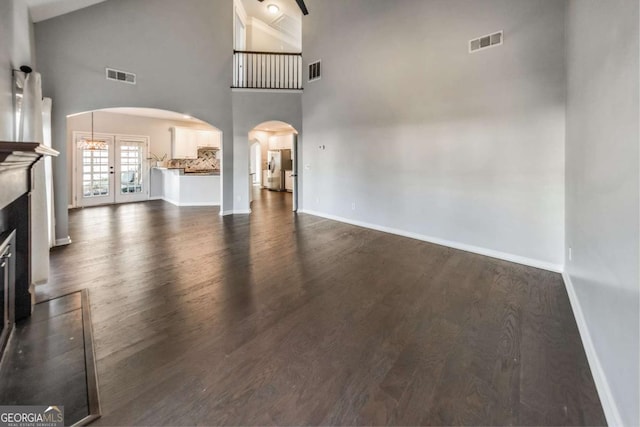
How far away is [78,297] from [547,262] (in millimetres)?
5219

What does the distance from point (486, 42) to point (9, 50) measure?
220 inches

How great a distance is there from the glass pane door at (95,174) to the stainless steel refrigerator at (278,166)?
595 cm

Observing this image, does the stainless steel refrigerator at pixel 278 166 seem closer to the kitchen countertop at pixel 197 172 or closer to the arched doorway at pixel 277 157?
the arched doorway at pixel 277 157

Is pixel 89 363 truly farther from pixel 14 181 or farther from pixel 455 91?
pixel 455 91

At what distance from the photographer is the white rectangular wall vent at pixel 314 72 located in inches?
265

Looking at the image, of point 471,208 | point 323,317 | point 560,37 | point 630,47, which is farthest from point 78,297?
point 560,37

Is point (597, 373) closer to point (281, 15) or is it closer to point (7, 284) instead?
point (7, 284)

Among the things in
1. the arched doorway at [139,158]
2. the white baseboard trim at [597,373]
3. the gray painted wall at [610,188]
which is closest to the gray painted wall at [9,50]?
the arched doorway at [139,158]

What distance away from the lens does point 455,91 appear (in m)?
4.34

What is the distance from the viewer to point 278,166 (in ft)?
42.0

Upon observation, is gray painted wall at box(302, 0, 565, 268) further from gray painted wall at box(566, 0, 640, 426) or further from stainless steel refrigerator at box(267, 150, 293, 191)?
stainless steel refrigerator at box(267, 150, 293, 191)

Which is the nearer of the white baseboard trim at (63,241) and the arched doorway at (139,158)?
the white baseboard trim at (63,241)

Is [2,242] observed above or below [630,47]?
below

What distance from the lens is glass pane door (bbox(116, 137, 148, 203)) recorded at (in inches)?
355
